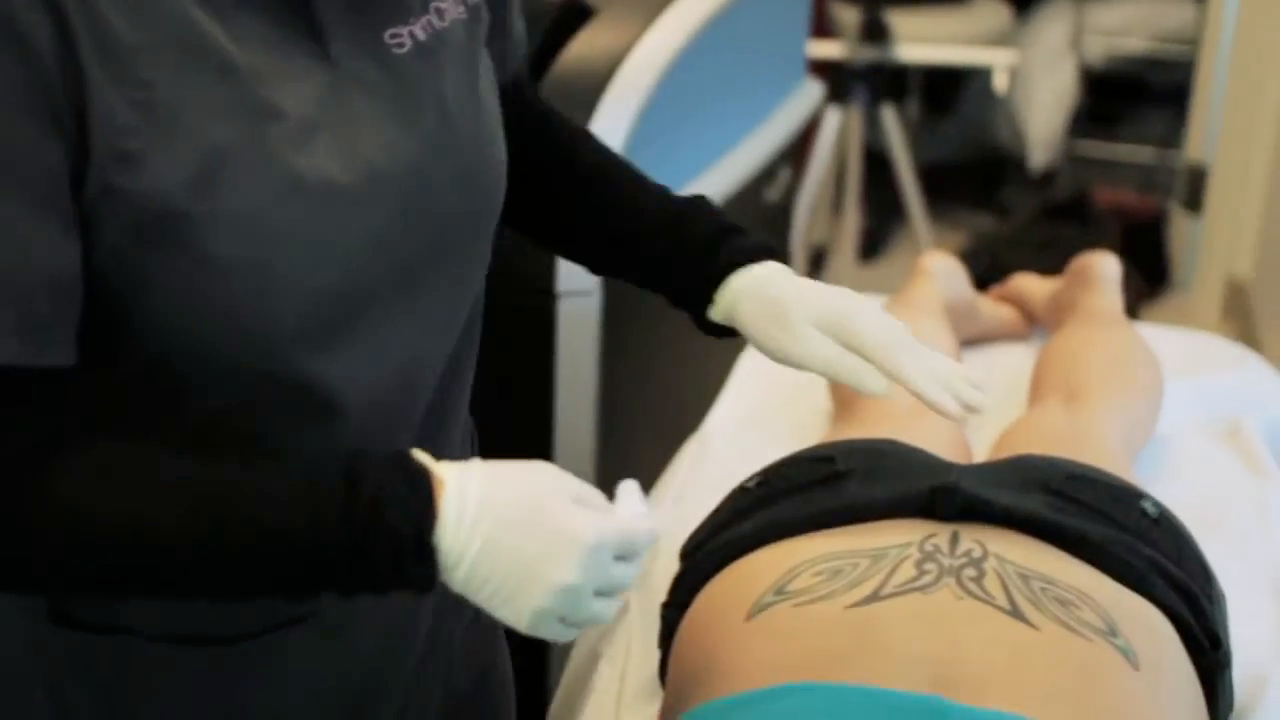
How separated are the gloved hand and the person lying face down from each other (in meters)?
0.16

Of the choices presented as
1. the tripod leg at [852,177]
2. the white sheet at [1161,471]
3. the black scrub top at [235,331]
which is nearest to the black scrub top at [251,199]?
the black scrub top at [235,331]

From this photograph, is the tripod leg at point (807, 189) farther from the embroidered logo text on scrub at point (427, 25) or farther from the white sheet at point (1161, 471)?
the embroidered logo text on scrub at point (427, 25)

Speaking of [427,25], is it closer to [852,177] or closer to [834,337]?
[834,337]

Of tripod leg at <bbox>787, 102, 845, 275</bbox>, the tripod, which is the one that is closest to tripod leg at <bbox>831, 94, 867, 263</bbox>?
the tripod

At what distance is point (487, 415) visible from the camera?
1352 mm

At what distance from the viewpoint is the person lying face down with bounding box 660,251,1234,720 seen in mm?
852

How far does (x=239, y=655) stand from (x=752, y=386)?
69 cm

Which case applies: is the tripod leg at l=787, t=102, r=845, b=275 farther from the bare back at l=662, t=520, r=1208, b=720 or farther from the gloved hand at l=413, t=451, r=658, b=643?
the gloved hand at l=413, t=451, r=658, b=643

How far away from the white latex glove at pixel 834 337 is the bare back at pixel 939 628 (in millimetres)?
109

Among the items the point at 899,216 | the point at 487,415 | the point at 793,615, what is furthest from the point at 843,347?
the point at 899,216

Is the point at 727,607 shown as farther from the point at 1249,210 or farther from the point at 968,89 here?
the point at 968,89

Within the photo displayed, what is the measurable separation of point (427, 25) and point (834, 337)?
37 cm

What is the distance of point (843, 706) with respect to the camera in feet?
2.60

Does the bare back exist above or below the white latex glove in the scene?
below
